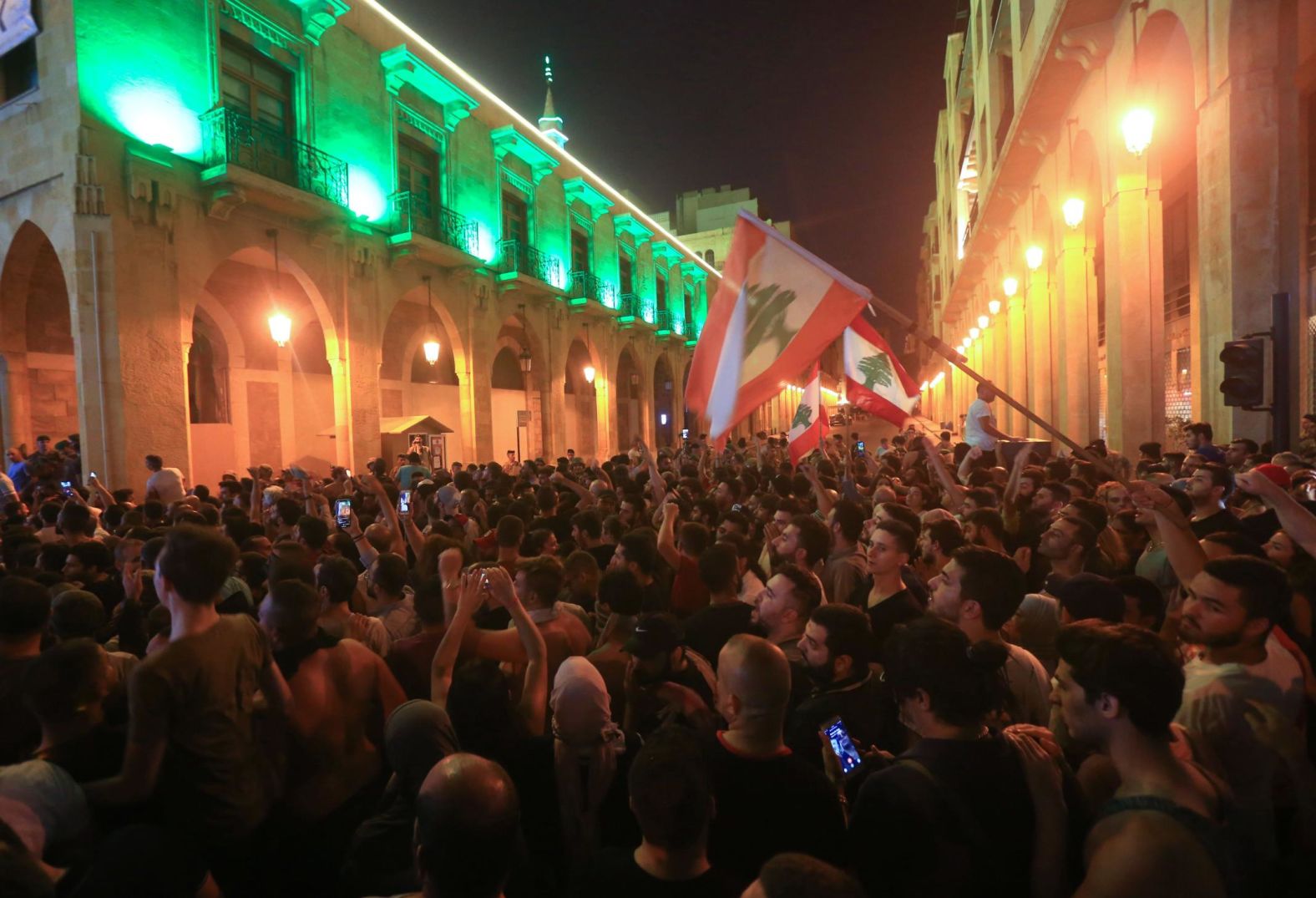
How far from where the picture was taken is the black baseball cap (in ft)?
9.36

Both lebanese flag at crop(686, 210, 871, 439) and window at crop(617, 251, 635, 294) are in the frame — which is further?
window at crop(617, 251, 635, 294)

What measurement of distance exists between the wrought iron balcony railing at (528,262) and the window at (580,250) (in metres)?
2.70

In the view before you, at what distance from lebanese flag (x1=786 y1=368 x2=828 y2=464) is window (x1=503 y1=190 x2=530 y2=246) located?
16.6 m

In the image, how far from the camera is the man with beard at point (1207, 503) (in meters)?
4.68

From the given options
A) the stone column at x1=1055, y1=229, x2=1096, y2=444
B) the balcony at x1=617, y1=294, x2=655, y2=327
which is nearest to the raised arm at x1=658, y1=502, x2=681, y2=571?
the stone column at x1=1055, y1=229, x2=1096, y2=444

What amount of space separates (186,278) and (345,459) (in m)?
5.01

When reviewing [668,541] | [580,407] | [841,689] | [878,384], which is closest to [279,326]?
[878,384]

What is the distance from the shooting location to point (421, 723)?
252 cm

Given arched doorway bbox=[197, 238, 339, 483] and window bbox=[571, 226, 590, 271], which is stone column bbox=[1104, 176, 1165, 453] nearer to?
arched doorway bbox=[197, 238, 339, 483]

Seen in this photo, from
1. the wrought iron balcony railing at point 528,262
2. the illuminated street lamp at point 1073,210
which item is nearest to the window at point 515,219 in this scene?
the wrought iron balcony railing at point 528,262

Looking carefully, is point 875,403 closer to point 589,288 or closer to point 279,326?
point 279,326

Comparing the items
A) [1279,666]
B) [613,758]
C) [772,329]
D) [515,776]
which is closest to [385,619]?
[515,776]

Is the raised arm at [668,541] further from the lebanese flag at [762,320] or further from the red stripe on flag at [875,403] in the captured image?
the red stripe on flag at [875,403]

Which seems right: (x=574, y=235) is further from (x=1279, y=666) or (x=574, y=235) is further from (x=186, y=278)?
(x=1279, y=666)
